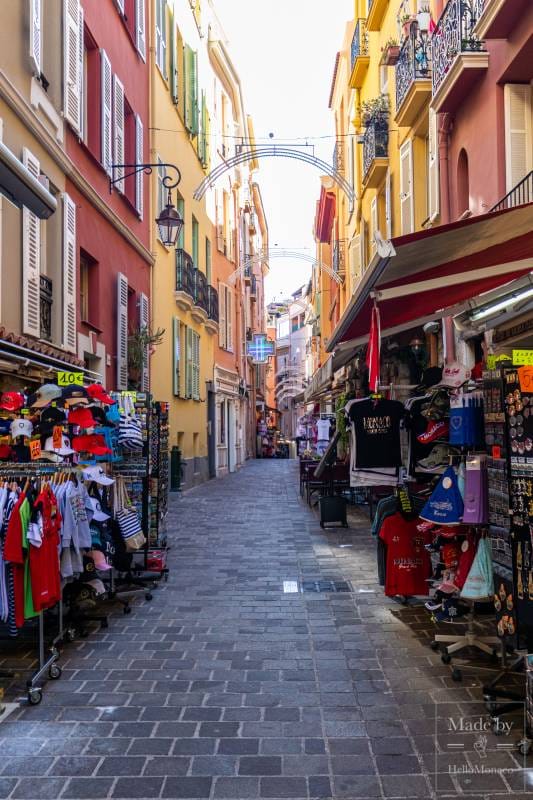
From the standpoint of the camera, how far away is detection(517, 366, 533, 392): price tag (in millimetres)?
4176

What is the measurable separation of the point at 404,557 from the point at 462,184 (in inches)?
268

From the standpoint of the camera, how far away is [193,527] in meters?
12.4

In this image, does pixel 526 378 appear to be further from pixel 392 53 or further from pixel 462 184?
pixel 392 53

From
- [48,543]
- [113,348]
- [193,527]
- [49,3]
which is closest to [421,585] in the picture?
[48,543]

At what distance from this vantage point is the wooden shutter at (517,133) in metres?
8.73

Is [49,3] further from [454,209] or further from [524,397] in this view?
[524,397]

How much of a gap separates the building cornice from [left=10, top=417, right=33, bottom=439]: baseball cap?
14.6 feet

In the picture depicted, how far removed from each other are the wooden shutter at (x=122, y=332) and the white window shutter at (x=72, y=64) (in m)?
3.29

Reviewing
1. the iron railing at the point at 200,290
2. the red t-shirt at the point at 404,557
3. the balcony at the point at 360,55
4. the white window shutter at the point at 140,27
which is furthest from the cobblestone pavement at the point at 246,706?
the balcony at the point at 360,55

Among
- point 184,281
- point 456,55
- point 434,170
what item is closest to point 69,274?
point 434,170

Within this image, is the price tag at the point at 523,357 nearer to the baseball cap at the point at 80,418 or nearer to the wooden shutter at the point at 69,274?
the baseball cap at the point at 80,418

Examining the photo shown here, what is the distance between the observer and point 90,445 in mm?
6203

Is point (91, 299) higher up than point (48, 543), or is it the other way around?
point (91, 299)

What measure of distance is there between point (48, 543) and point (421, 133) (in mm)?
11114
